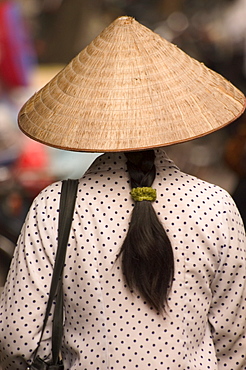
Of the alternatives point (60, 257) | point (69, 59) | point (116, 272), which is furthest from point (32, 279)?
point (69, 59)

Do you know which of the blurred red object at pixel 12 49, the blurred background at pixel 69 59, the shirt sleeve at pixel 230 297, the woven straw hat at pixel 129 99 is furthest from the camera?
the blurred red object at pixel 12 49

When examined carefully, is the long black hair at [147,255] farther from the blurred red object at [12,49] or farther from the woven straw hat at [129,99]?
the blurred red object at [12,49]

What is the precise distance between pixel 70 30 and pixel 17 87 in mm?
1971

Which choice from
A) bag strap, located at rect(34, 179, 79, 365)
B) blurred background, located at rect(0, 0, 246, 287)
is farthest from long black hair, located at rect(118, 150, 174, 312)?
blurred background, located at rect(0, 0, 246, 287)

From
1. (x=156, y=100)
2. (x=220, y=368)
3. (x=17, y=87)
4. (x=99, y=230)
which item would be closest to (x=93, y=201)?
(x=99, y=230)

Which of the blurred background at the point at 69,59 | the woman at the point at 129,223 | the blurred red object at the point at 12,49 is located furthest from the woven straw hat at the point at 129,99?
the blurred red object at the point at 12,49

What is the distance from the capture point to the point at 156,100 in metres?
1.86

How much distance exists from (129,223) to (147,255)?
11 centimetres

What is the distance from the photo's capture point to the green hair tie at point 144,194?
1882mm

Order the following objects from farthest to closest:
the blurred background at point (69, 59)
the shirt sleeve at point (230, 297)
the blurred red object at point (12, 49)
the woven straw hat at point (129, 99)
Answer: the blurred red object at point (12, 49) < the blurred background at point (69, 59) < the shirt sleeve at point (230, 297) < the woven straw hat at point (129, 99)

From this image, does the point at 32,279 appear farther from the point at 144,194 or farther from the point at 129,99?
the point at 129,99

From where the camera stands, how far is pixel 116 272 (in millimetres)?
1902

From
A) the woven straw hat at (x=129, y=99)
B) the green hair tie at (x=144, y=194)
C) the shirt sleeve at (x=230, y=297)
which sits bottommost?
the shirt sleeve at (x=230, y=297)

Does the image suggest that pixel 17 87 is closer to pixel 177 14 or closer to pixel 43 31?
pixel 43 31
